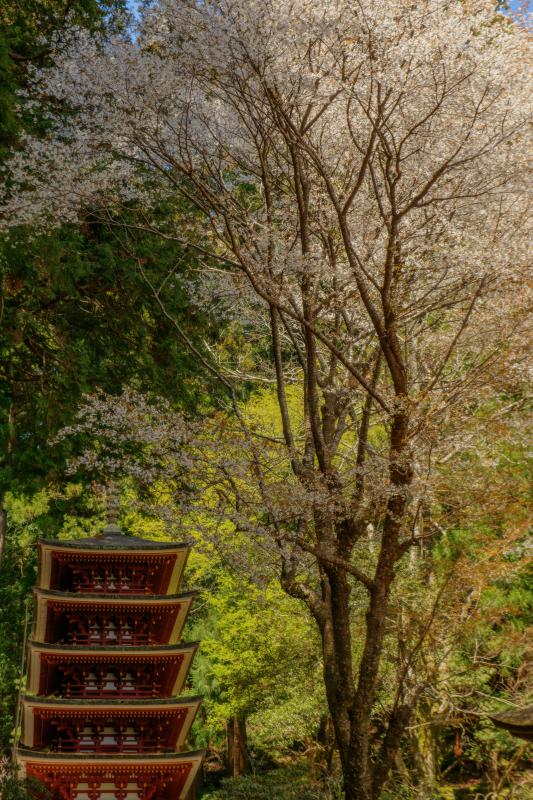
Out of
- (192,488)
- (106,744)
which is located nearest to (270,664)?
(106,744)

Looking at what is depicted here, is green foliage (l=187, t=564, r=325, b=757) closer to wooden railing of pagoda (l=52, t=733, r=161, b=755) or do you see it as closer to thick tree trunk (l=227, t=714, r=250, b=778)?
thick tree trunk (l=227, t=714, r=250, b=778)

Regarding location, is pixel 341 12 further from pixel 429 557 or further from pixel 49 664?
pixel 429 557

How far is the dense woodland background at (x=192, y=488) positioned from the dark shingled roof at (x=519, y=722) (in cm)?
441

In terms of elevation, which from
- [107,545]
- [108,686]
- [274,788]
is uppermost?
[107,545]

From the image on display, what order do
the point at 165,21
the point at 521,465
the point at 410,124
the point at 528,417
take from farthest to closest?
the point at 521,465 < the point at 528,417 < the point at 165,21 < the point at 410,124

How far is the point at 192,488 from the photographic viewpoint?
8500 mm

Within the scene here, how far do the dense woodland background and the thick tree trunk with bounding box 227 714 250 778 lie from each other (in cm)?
284

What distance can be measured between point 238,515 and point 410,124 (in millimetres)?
3633

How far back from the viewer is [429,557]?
48.8 ft

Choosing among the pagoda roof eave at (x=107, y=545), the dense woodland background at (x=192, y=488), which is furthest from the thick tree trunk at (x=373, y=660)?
the pagoda roof eave at (x=107, y=545)

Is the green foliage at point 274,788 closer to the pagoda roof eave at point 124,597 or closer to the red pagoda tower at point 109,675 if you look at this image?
the red pagoda tower at point 109,675

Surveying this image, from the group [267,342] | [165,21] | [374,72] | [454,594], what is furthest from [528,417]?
[267,342]

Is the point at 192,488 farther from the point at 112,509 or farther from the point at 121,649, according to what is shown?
the point at 112,509

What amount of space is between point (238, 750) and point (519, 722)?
656 inches
